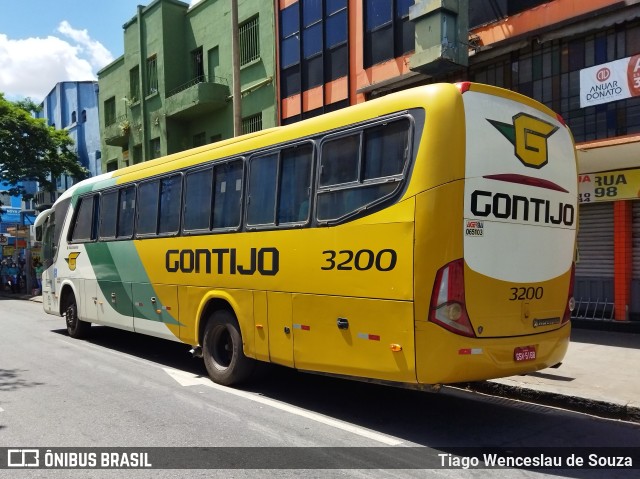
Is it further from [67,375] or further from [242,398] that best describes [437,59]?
[67,375]

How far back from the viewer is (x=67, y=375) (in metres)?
8.02

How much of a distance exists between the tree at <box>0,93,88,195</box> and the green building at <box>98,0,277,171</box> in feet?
8.14

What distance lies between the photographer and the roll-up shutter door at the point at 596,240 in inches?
443

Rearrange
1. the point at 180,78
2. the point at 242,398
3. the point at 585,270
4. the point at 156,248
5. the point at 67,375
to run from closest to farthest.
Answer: the point at 242,398
the point at 67,375
the point at 156,248
the point at 585,270
the point at 180,78

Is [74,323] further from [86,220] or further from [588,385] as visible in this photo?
[588,385]

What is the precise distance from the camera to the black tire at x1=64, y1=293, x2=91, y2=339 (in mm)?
11555

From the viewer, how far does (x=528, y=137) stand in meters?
5.49

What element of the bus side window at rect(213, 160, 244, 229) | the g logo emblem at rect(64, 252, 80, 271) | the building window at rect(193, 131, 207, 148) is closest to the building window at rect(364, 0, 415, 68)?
the bus side window at rect(213, 160, 244, 229)

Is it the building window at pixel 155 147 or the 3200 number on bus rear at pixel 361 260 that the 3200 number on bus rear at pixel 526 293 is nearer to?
the 3200 number on bus rear at pixel 361 260

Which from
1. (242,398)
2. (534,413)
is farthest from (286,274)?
(534,413)

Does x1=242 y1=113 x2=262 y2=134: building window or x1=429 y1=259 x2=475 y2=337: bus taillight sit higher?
x1=242 y1=113 x2=262 y2=134: building window

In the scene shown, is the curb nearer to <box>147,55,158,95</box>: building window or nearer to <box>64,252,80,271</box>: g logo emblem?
<box>64,252,80,271</box>: g logo emblem

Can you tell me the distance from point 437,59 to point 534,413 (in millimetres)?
8156

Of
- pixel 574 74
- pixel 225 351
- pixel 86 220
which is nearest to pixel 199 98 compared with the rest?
pixel 86 220
